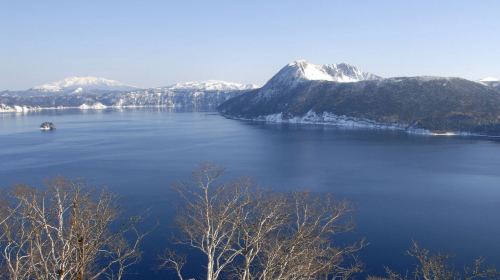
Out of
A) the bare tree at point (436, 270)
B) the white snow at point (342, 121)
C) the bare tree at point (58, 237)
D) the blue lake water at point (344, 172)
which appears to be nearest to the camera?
the bare tree at point (58, 237)

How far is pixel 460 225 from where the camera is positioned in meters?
31.2

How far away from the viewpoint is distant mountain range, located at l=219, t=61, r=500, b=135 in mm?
108625

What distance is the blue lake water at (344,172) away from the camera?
28.7 m

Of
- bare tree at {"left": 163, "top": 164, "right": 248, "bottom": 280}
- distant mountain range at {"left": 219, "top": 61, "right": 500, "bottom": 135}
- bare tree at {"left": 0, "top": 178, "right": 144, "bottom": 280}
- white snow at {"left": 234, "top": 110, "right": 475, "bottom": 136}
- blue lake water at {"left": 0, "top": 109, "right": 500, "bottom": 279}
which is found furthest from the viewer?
distant mountain range at {"left": 219, "top": 61, "right": 500, "bottom": 135}

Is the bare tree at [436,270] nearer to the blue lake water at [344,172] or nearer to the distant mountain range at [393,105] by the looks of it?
the blue lake water at [344,172]

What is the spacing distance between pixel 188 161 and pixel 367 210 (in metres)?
32.2

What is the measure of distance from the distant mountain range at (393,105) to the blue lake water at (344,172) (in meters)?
17.8

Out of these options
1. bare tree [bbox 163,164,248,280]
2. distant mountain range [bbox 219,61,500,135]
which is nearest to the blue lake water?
bare tree [bbox 163,164,248,280]

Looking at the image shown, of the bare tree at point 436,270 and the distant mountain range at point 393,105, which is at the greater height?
the distant mountain range at point 393,105

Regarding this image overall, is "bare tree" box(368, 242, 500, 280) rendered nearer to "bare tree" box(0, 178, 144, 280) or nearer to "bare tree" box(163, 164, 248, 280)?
"bare tree" box(163, 164, 248, 280)

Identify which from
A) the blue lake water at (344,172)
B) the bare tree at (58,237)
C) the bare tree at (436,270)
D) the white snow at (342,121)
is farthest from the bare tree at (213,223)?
the white snow at (342,121)

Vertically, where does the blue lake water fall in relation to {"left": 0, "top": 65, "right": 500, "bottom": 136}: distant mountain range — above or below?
below

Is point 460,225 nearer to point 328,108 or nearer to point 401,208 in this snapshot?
point 401,208

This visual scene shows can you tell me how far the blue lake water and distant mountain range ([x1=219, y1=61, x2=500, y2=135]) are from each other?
17.8 metres
